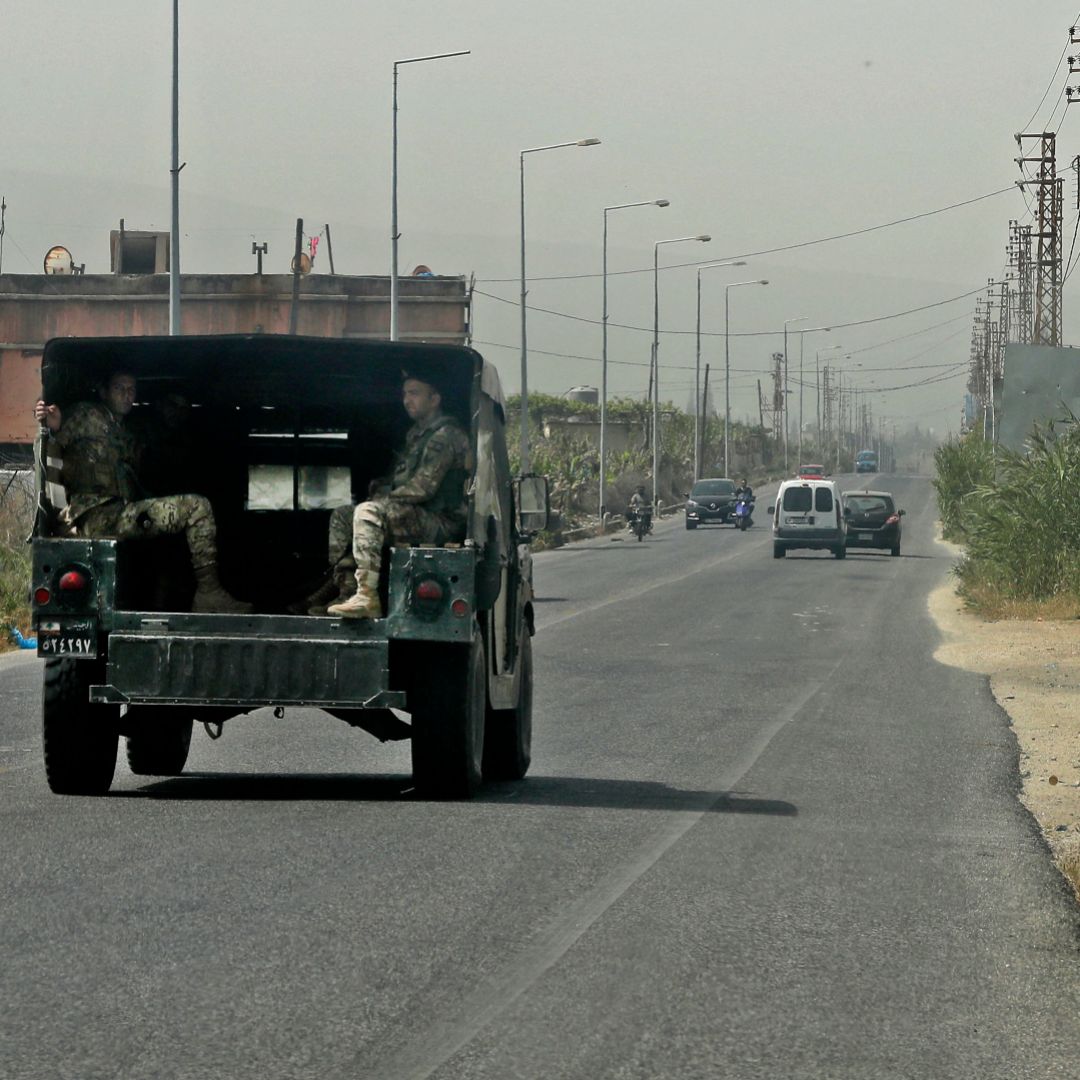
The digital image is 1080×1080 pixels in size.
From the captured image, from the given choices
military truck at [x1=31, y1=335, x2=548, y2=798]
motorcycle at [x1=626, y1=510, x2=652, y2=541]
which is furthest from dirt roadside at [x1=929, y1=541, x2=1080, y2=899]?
motorcycle at [x1=626, y1=510, x2=652, y2=541]

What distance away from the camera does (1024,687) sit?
21141mm

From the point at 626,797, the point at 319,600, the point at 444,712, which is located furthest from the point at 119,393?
the point at 626,797

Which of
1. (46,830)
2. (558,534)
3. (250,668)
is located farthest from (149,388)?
(558,534)

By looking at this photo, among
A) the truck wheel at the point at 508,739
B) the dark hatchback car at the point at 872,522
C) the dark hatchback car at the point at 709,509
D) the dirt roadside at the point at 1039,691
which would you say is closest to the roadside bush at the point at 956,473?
the dark hatchback car at the point at 872,522

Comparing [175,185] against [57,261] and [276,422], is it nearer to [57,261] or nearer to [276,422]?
[276,422]

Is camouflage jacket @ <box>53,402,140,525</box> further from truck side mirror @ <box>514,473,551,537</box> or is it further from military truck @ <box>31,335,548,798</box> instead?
truck side mirror @ <box>514,473,551,537</box>

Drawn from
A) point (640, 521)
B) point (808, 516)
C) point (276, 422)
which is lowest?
point (640, 521)

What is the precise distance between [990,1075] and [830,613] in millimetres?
27250

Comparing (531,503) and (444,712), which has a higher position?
(531,503)

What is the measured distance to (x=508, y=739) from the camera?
12305 millimetres

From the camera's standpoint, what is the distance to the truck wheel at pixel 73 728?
10.9 m

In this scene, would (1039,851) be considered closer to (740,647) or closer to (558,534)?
(740,647)

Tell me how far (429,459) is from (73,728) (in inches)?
92.2

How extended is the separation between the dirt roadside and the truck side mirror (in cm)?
→ 329
